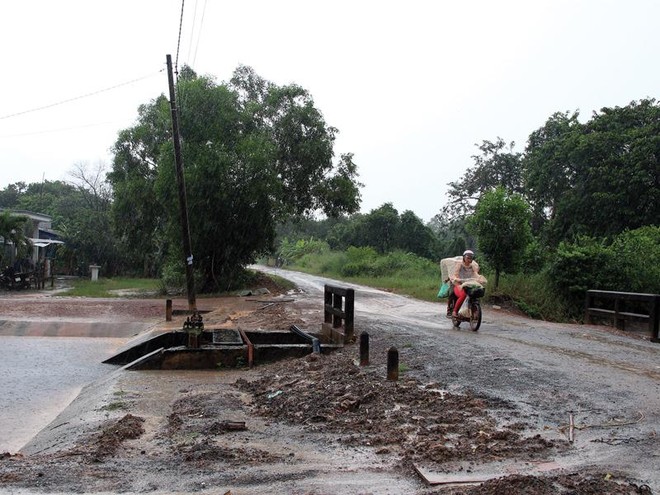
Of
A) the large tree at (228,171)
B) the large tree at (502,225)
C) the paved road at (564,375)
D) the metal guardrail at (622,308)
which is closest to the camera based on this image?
the paved road at (564,375)

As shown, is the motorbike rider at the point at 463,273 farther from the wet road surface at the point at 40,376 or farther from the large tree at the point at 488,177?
the large tree at the point at 488,177

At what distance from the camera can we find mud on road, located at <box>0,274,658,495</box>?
15.2 ft

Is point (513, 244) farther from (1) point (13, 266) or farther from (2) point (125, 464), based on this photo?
(1) point (13, 266)

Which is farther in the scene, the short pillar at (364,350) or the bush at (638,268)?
the bush at (638,268)

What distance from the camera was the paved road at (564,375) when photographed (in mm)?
5195

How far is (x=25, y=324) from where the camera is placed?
18375mm

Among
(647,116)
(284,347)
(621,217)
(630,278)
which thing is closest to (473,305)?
(284,347)

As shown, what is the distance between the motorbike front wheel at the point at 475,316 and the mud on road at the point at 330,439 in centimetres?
294

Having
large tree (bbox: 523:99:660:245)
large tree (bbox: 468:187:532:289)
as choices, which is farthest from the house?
large tree (bbox: 523:99:660:245)

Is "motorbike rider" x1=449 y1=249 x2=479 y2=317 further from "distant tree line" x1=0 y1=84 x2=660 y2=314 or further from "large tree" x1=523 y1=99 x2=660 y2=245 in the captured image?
"large tree" x1=523 y1=99 x2=660 y2=245

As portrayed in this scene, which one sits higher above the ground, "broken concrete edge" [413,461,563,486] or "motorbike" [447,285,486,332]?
"motorbike" [447,285,486,332]

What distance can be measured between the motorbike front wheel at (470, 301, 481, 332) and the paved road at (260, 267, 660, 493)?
17 cm

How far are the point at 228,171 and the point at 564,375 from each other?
67.7 feet

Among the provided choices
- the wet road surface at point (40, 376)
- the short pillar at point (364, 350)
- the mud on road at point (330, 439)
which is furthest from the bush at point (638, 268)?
the wet road surface at point (40, 376)
